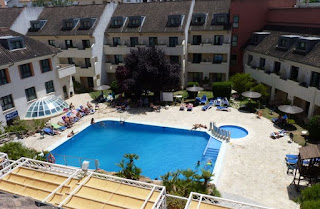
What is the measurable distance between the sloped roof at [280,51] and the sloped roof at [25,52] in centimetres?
2822

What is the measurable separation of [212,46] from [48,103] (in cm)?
2458

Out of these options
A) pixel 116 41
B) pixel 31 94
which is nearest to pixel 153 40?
pixel 116 41

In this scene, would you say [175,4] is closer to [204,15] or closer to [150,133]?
[204,15]

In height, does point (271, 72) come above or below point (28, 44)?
below

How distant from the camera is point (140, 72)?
32.2m

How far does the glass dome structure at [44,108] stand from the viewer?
30344mm

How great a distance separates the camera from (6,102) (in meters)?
→ 28.5

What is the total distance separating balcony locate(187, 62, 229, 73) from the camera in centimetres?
3893

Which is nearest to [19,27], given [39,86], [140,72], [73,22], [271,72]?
[73,22]

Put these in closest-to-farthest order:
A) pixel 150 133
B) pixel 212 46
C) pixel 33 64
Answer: pixel 150 133 → pixel 33 64 → pixel 212 46

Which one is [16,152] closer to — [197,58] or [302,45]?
[197,58]

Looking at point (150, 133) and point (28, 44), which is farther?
point (28, 44)

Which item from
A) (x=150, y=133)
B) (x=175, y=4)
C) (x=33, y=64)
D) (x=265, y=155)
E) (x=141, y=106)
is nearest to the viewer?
(x=265, y=155)

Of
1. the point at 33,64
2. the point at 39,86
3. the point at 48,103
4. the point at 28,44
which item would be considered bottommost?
the point at 48,103
